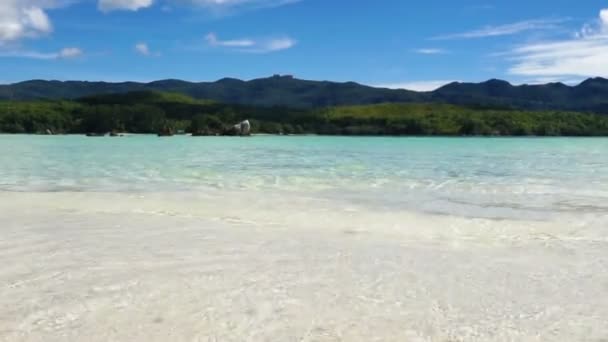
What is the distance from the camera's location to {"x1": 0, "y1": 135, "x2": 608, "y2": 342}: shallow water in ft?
14.8

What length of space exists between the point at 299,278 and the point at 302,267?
0.51m

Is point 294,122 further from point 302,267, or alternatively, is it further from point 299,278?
point 299,278

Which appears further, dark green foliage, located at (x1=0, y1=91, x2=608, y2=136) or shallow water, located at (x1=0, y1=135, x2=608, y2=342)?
dark green foliage, located at (x1=0, y1=91, x2=608, y2=136)

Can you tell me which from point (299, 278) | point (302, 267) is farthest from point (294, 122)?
point (299, 278)

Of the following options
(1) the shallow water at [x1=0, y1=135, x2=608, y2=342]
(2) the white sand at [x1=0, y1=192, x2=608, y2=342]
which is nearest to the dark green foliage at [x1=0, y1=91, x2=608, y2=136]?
(1) the shallow water at [x1=0, y1=135, x2=608, y2=342]

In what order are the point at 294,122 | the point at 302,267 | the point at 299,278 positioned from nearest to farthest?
the point at 299,278
the point at 302,267
the point at 294,122

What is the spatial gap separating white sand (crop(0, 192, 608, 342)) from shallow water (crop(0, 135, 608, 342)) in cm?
2

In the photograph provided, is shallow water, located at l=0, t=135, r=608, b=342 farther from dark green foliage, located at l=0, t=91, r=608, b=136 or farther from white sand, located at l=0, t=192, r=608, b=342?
dark green foliage, located at l=0, t=91, r=608, b=136

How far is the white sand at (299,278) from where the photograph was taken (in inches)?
176

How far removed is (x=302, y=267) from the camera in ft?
21.1

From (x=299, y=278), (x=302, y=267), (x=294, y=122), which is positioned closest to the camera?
(x=299, y=278)

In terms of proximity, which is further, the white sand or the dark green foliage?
the dark green foliage

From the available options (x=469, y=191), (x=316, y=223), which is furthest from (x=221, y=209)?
(x=469, y=191)

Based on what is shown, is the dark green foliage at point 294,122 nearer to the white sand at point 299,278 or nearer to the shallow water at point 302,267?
the shallow water at point 302,267
